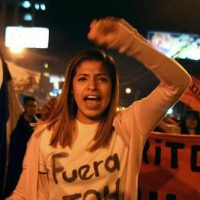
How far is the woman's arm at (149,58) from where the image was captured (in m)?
2.05

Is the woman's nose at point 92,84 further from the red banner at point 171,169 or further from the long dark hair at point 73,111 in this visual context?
the red banner at point 171,169

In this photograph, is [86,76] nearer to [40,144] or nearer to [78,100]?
[78,100]

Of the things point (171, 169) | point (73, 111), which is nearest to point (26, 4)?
point (171, 169)

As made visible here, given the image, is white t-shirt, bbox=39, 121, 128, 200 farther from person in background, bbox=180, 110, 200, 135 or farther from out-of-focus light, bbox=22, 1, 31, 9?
out-of-focus light, bbox=22, 1, 31, 9

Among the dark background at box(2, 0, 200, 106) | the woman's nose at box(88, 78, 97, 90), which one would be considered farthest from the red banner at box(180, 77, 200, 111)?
the dark background at box(2, 0, 200, 106)

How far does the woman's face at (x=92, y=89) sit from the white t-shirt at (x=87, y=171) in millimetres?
118

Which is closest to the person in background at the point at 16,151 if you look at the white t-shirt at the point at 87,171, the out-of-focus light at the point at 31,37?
the white t-shirt at the point at 87,171

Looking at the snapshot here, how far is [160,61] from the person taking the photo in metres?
2.11

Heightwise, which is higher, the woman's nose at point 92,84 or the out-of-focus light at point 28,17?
the out-of-focus light at point 28,17

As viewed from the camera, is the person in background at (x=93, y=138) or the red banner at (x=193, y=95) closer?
the person in background at (x=93, y=138)

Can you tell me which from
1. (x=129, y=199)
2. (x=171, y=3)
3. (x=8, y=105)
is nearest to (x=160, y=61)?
(x=129, y=199)

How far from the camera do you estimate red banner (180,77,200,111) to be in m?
7.14

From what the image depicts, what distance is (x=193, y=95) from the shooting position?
7172mm

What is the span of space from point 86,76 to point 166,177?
7.20 ft
